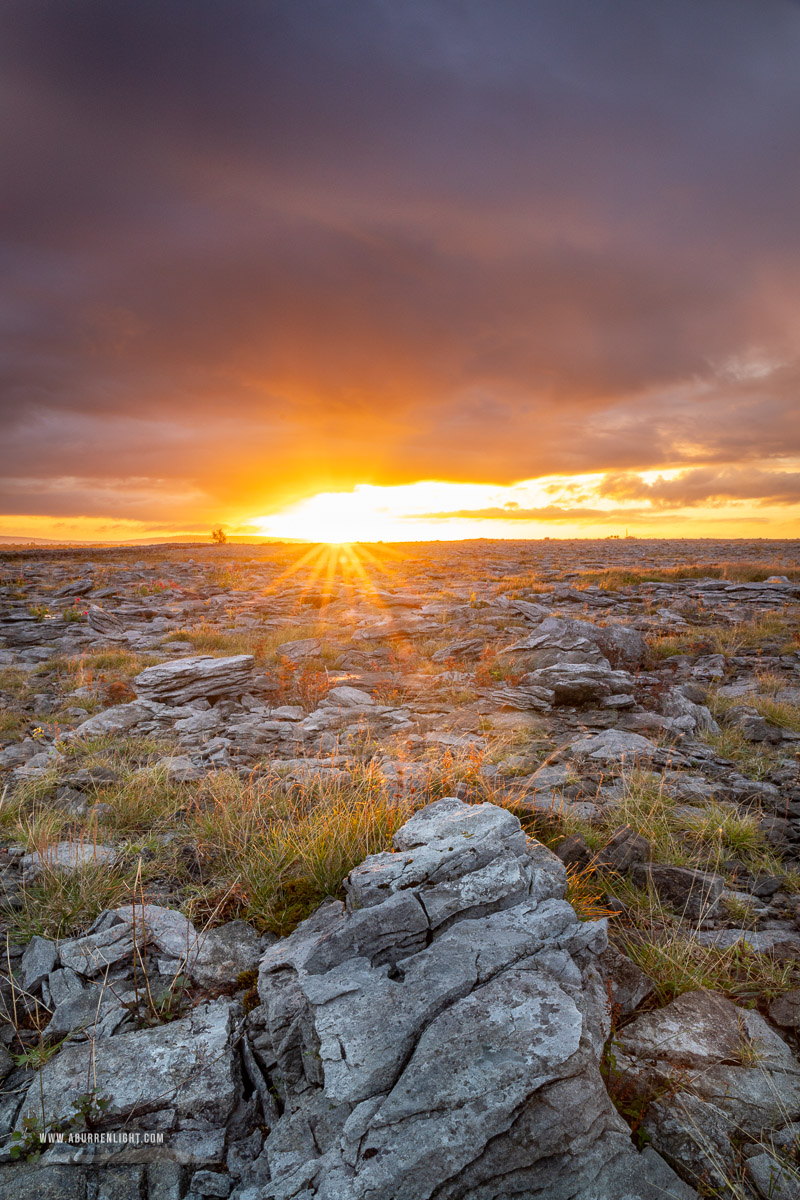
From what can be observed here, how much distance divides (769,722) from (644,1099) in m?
7.70

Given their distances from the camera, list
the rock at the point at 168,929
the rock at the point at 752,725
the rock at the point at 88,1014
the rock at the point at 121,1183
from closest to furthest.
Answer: the rock at the point at 121,1183, the rock at the point at 88,1014, the rock at the point at 168,929, the rock at the point at 752,725

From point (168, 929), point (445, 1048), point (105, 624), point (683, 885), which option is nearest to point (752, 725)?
point (683, 885)

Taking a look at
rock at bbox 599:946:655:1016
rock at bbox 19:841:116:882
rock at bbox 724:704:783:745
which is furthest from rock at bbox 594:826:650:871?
rock at bbox 724:704:783:745

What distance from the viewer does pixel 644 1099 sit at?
2.76 m

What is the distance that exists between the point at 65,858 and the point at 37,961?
45.0 inches

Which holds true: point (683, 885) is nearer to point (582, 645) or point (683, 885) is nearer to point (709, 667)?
point (582, 645)

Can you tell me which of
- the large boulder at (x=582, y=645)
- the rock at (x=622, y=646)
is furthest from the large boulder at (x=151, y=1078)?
the rock at (x=622, y=646)

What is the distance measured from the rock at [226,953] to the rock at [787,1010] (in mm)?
3130

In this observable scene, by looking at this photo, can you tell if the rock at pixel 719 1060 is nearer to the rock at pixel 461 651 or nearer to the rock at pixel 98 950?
the rock at pixel 98 950

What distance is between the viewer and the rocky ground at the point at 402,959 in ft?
8.07

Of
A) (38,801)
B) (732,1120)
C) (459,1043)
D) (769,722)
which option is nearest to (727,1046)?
(732,1120)

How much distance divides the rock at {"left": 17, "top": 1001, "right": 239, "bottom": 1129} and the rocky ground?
1 cm

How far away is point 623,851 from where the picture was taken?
493 centimetres

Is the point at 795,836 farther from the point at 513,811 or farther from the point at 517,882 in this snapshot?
the point at 517,882
